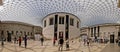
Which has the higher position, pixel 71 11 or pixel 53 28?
pixel 71 11

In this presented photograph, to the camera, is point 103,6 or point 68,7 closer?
point 103,6

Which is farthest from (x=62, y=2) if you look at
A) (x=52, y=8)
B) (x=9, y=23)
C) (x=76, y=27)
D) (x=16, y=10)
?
(x=9, y=23)

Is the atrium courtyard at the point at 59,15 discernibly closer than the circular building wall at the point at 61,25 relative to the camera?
Yes

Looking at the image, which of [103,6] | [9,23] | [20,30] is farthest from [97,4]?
[20,30]

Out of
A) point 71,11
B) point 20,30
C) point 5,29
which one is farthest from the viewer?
point 20,30

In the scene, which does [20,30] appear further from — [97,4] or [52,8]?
[97,4]

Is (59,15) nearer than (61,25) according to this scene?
No

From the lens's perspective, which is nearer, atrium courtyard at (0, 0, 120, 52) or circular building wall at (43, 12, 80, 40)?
atrium courtyard at (0, 0, 120, 52)

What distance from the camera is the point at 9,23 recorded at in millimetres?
74000

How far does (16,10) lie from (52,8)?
8835 mm

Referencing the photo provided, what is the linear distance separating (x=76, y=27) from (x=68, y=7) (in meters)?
12.3

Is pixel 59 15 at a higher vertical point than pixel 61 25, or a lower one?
higher

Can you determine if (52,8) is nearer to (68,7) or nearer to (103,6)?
(68,7)

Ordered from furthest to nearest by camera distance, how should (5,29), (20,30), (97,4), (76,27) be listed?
(20,30) → (5,29) → (76,27) → (97,4)
